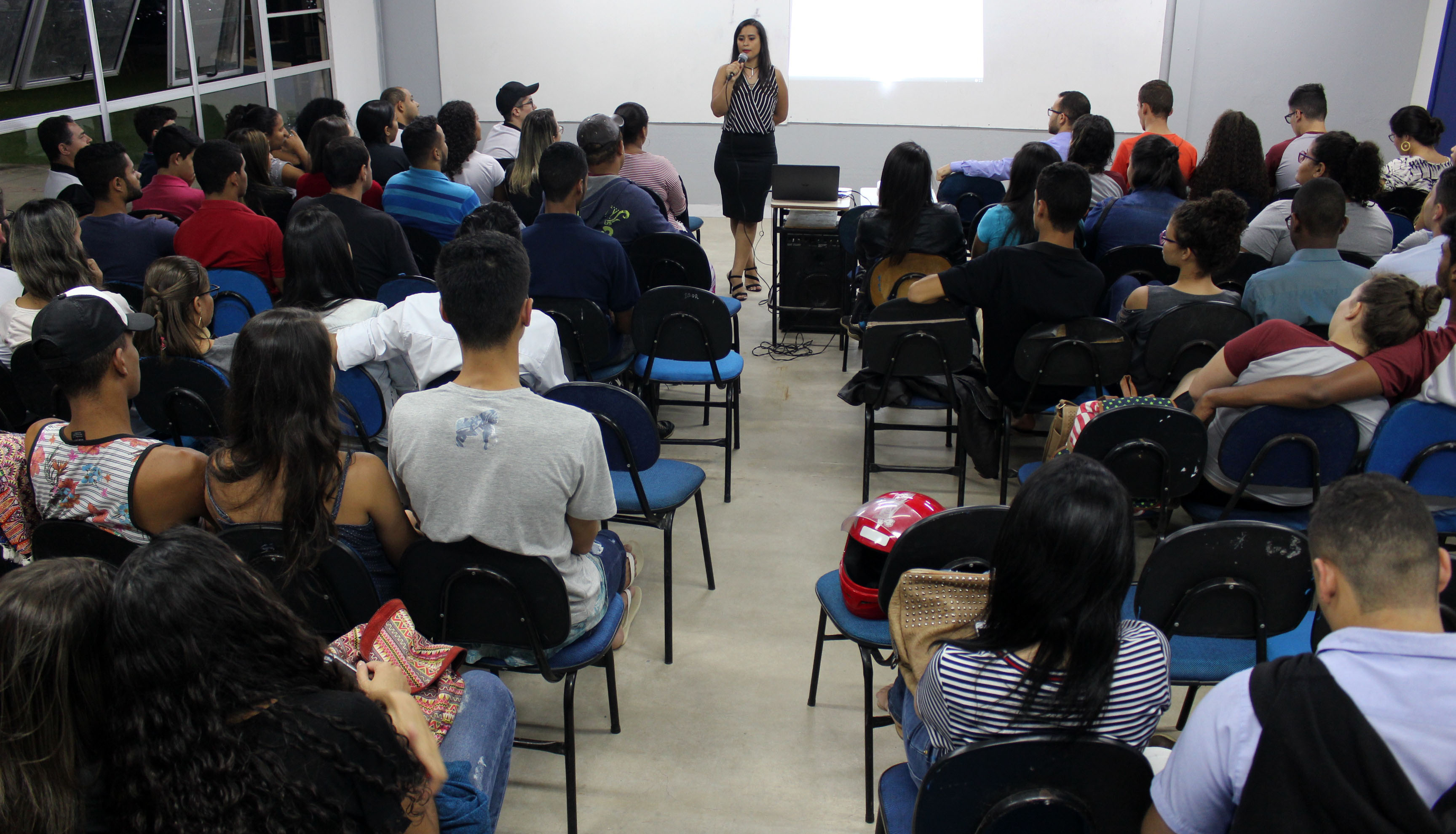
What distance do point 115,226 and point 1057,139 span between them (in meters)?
4.77

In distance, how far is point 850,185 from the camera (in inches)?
342

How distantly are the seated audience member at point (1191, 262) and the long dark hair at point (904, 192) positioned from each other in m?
1.08

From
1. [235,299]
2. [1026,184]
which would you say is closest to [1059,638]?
[1026,184]

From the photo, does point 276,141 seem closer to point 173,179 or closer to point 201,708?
point 173,179

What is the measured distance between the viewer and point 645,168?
4988 millimetres

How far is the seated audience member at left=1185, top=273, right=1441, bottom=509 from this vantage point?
248 cm

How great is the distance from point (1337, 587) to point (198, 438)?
3035 millimetres

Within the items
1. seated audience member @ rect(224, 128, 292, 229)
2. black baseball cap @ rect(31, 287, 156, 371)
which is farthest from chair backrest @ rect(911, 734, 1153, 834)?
seated audience member @ rect(224, 128, 292, 229)

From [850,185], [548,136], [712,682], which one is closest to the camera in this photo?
[712,682]

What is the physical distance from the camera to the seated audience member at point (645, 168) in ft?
16.4

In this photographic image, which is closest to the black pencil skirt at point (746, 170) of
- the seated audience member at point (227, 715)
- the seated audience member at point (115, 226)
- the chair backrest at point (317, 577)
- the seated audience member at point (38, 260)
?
the seated audience member at point (115, 226)

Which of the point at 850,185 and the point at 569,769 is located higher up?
the point at 850,185

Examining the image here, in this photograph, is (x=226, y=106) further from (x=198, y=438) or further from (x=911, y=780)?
(x=911, y=780)

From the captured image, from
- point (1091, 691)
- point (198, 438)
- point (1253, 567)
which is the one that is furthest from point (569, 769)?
point (198, 438)
